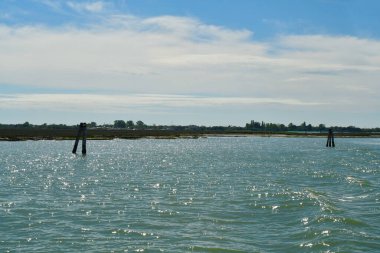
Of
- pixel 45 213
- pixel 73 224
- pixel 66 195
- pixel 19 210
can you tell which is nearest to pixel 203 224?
pixel 73 224

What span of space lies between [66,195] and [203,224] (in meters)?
10.6

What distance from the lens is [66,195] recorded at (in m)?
27.3

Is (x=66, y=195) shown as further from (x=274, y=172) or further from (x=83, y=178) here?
(x=274, y=172)

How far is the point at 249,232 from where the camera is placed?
18.1m

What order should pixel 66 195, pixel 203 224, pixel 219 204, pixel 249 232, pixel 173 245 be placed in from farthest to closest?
pixel 66 195
pixel 219 204
pixel 203 224
pixel 249 232
pixel 173 245

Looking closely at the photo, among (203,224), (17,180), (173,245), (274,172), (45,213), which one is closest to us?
(173,245)

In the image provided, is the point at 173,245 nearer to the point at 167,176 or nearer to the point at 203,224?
the point at 203,224

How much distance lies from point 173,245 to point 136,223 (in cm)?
358

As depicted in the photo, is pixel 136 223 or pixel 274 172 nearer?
pixel 136 223

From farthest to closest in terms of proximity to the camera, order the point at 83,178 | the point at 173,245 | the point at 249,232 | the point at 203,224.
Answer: the point at 83,178, the point at 203,224, the point at 249,232, the point at 173,245

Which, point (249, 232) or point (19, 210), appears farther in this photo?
point (19, 210)

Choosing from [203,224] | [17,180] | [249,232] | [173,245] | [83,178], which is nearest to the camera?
[173,245]

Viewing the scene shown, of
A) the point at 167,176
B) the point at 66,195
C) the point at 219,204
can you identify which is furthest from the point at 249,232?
the point at 167,176

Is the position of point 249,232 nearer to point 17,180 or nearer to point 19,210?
point 19,210
